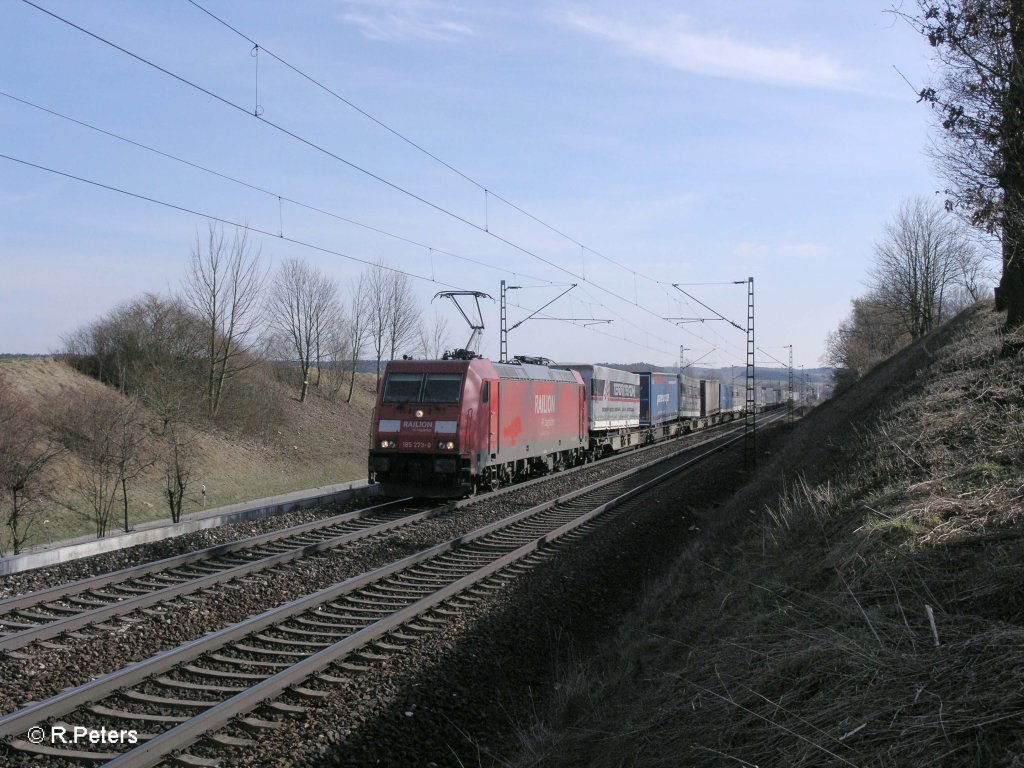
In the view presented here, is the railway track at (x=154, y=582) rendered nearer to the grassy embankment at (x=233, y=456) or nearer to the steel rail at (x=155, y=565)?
the steel rail at (x=155, y=565)

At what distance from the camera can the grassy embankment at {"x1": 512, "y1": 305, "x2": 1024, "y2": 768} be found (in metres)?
3.58

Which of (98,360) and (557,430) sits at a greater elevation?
(98,360)

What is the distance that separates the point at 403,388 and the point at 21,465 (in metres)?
11.4

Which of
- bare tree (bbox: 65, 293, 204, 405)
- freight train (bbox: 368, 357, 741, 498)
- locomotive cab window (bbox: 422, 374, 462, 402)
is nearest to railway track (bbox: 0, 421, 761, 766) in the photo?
freight train (bbox: 368, 357, 741, 498)

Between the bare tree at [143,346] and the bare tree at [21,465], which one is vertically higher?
the bare tree at [143,346]

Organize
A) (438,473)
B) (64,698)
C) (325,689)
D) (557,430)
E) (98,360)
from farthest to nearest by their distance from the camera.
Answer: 1. (98,360)
2. (557,430)
3. (438,473)
4. (325,689)
5. (64,698)

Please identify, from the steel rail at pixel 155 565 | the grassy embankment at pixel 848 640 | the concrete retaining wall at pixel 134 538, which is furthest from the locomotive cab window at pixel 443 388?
the grassy embankment at pixel 848 640

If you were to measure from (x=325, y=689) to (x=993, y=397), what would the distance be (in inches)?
356

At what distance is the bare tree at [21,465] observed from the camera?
2072 cm

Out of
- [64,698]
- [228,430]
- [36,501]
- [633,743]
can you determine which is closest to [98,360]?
[228,430]

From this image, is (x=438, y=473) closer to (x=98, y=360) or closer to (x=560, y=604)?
(x=560, y=604)

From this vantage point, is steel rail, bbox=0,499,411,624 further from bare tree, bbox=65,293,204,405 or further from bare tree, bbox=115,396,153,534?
bare tree, bbox=65,293,204,405

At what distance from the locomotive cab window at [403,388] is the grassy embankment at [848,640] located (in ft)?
30.4

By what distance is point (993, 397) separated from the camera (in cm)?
1060
